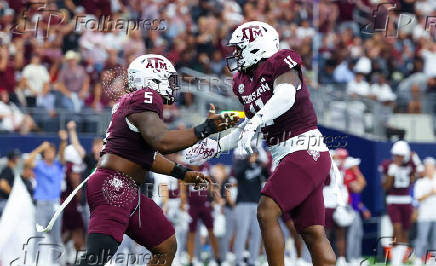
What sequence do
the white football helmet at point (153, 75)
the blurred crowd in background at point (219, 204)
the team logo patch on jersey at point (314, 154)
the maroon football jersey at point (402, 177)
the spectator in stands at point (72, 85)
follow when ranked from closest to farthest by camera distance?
the white football helmet at point (153, 75)
the team logo patch on jersey at point (314, 154)
the blurred crowd in background at point (219, 204)
the maroon football jersey at point (402, 177)
the spectator in stands at point (72, 85)

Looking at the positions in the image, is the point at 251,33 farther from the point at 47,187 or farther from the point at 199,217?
the point at 199,217

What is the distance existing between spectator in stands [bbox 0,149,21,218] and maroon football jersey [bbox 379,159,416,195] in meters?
4.75

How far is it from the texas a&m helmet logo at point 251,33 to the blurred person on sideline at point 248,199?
15.6ft

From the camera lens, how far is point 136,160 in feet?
21.8

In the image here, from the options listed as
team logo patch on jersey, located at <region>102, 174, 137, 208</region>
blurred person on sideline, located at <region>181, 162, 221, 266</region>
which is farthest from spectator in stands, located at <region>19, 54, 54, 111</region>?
team logo patch on jersey, located at <region>102, 174, 137, 208</region>

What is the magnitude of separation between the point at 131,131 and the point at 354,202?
6615 mm

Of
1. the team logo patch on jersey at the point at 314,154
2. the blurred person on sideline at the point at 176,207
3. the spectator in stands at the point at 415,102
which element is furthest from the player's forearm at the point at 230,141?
the spectator in stands at the point at 415,102

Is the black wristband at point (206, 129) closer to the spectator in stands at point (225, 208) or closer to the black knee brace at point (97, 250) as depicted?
the black knee brace at point (97, 250)

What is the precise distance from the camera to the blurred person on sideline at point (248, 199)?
11.7 metres

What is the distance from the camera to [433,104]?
15484 millimetres

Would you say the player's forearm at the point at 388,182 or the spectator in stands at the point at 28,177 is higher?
the player's forearm at the point at 388,182

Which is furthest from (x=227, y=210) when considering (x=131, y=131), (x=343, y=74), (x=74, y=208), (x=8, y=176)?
(x=131, y=131)

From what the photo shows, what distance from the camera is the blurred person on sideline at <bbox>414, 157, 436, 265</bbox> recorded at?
12789mm

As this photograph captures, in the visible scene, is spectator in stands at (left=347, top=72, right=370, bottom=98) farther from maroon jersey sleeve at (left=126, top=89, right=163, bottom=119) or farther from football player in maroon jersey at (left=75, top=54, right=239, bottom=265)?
maroon jersey sleeve at (left=126, top=89, right=163, bottom=119)
